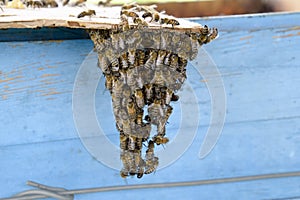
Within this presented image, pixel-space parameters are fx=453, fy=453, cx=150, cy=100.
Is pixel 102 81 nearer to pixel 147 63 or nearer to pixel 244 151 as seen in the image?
pixel 147 63

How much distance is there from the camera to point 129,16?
3.48 ft

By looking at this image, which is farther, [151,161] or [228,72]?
[228,72]

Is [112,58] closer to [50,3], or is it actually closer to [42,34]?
[42,34]

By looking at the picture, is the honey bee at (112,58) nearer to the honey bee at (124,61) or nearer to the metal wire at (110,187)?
the honey bee at (124,61)

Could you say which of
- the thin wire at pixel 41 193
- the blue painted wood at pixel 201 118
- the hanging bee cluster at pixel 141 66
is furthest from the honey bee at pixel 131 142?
the thin wire at pixel 41 193

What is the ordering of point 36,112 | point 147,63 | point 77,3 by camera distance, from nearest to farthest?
point 147,63, point 36,112, point 77,3

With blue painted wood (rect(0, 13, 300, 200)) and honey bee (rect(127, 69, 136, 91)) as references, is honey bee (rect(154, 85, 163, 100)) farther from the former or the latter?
blue painted wood (rect(0, 13, 300, 200))

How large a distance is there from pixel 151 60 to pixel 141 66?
26 millimetres

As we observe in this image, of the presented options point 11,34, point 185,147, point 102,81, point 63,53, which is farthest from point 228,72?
point 11,34

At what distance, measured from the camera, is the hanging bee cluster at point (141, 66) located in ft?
3.07

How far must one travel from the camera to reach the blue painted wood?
3.77 ft

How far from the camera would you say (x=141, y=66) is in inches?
37.5

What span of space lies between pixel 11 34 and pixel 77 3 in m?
0.49

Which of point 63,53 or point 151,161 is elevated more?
point 63,53
